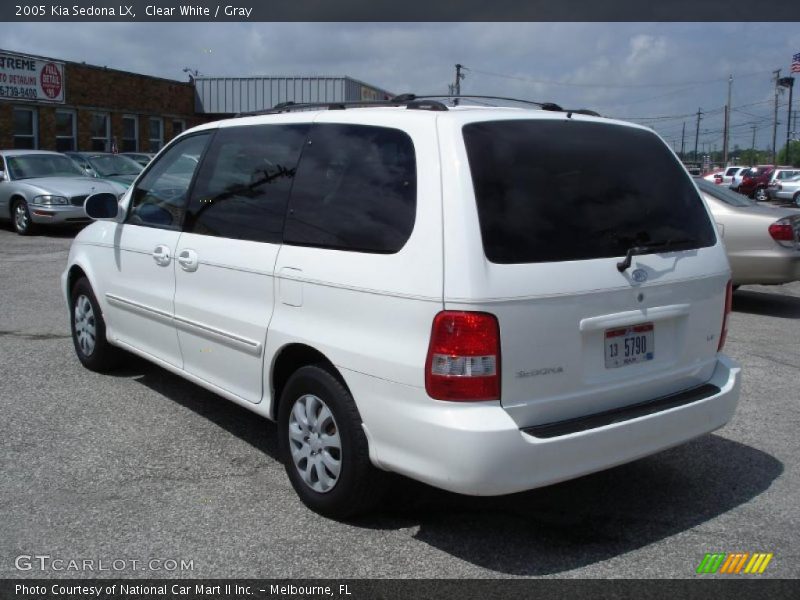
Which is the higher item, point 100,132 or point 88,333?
point 100,132

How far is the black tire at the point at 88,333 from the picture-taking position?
19.8 feet

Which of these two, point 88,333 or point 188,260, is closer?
point 188,260

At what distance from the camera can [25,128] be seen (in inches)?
1022

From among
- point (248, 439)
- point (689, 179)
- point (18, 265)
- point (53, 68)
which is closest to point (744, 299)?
point (689, 179)

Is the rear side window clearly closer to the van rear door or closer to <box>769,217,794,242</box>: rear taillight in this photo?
the van rear door

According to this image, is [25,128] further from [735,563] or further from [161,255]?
[735,563]

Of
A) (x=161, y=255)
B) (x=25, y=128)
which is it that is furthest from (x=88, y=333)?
(x=25, y=128)

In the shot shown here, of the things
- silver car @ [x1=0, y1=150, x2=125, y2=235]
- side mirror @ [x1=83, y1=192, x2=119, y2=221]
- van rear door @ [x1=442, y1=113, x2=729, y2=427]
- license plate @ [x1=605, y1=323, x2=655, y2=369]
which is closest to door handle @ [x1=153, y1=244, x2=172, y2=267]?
side mirror @ [x1=83, y1=192, x2=119, y2=221]

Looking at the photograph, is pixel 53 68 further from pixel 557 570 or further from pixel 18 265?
pixel 557 570

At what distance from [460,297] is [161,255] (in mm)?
2486

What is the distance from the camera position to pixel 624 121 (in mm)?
4168

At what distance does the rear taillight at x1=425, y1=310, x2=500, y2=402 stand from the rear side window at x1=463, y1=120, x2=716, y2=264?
29 cm

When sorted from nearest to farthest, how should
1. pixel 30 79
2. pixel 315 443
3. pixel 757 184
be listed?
pixel 315 443, pixel 30 79, pixel 757 184

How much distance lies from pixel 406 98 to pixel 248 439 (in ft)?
7.30
